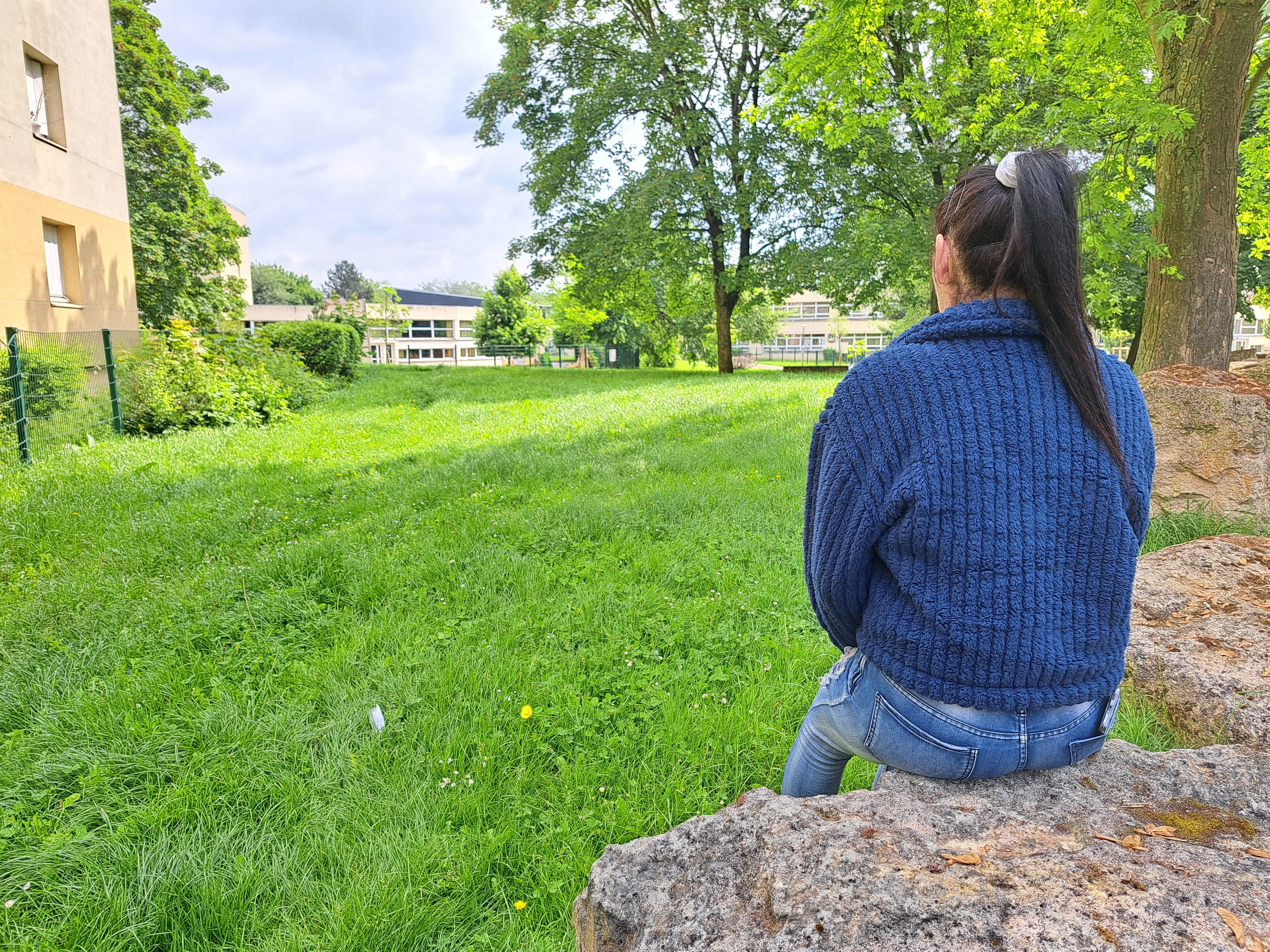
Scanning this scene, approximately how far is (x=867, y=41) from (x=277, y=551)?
1227cm

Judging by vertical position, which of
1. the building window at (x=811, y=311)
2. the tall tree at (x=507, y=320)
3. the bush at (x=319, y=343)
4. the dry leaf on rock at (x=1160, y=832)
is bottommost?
the dry leaf on rock at (x=1160, y=832)

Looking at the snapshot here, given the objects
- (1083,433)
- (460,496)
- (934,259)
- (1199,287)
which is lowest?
(460,496)

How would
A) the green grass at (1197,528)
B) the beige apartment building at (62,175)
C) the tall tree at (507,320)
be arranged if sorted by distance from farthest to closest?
the tall tree at (507,320), the beige apartment building at (62,175), the green grass at (1197,528)

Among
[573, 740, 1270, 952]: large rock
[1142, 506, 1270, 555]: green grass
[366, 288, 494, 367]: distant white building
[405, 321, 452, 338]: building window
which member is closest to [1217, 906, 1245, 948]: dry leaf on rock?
[573, 740, 1270, 952]: large rock

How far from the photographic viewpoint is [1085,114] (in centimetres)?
692

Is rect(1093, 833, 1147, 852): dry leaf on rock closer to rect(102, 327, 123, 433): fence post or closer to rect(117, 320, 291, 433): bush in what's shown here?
rect(117, 320, 291, 433): bush

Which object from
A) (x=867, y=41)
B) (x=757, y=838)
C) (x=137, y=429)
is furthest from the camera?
(x=867, y=41)

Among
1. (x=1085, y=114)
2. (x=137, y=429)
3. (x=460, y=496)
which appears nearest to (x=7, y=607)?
(x=460, y=496)

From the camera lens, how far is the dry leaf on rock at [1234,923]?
1140mm

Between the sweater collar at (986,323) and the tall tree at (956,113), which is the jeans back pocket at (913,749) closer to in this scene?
the sweater collar at (986,323)

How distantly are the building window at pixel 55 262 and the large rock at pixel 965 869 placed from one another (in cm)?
1617

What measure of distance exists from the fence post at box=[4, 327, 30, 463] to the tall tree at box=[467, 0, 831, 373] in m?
15.8

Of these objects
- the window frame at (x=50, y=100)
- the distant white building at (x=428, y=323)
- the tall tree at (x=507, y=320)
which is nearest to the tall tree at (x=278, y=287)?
the distant white building at (x=428, y=323)

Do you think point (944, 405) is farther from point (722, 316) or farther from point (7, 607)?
point (722, 316)
